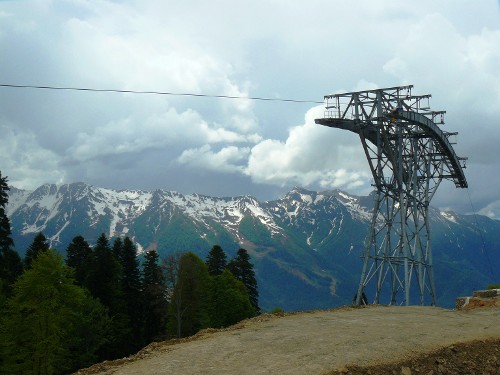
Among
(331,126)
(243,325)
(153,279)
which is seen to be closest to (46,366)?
(243,325)

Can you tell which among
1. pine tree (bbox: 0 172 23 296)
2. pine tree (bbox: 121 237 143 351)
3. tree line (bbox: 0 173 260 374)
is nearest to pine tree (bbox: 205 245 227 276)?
tree line (bbox: 0 173 260 374)

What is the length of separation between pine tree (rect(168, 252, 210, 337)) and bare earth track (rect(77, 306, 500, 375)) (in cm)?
3683

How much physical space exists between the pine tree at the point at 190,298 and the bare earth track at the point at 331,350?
3683 centimetres

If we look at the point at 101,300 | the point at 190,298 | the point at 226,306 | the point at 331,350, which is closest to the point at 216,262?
the point at 190,298

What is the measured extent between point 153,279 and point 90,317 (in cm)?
1965

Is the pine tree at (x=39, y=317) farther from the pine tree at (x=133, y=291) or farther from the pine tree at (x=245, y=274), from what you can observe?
the pine tree at (x=245, y=274)

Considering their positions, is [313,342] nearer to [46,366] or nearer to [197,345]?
[197,345]

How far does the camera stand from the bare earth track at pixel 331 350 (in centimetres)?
1252

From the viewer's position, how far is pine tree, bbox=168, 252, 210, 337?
177 ft

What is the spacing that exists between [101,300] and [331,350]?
45978 mm

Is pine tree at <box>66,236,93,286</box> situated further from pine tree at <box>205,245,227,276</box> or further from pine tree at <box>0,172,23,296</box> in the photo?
pine tree at <box>205,245,227,276</box>

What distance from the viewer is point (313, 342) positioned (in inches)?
574

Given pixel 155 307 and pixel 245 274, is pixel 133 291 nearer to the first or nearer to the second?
pixel 155 307

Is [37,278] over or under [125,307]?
over
